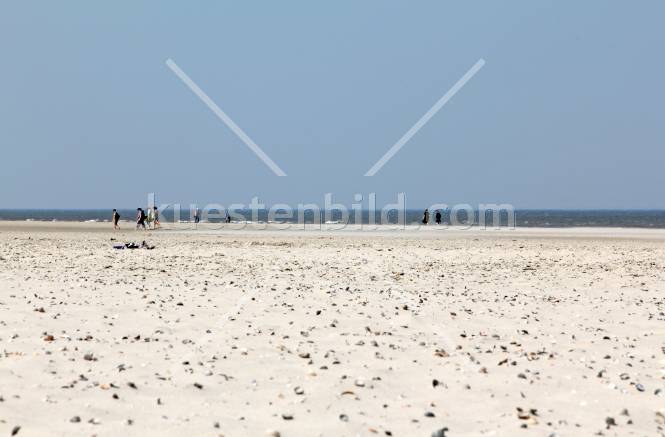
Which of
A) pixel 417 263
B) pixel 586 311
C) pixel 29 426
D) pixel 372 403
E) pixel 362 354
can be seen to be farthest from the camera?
pixel 417 263

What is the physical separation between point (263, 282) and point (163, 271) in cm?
326

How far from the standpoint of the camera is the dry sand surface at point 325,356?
5.89 meters

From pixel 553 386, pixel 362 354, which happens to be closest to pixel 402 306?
pixel 362 354

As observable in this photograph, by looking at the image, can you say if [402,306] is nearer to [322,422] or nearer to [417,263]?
[322,422]

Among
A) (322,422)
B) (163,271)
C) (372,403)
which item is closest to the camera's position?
(322,422)

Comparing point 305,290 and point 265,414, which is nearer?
point 265,414

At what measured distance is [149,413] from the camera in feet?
19.5

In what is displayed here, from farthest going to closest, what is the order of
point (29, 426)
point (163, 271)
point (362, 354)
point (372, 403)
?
point (163, 271), point (362, 354), point (372, 403), point (29, 426)

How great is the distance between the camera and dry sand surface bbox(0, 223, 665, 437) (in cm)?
589

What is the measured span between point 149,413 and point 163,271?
11.5m

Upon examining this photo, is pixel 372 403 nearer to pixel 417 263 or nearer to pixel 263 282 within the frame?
pixel 263 282

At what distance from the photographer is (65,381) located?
267 inches

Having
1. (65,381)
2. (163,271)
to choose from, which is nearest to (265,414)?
(65,381)

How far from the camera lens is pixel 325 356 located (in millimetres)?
8156
